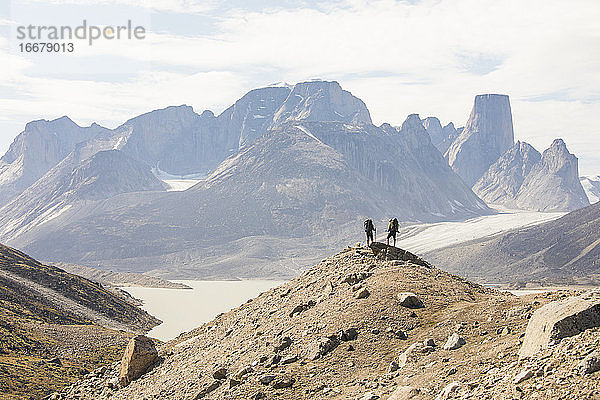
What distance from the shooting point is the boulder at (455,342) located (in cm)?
2059

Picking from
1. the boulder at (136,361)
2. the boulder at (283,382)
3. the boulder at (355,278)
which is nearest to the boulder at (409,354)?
the boulder at (283,382)

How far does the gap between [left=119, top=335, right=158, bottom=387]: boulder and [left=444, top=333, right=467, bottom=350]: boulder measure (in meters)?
16.1

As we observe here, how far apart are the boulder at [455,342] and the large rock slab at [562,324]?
9.89 feet

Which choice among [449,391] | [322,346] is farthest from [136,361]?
[449,391]

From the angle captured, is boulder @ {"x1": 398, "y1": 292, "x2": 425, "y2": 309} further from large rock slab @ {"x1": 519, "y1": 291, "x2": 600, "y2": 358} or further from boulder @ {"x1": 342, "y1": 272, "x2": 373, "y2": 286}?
large rock slab @ {"x1": 519, "y1": 291, "x2": 600, "y2": 358}

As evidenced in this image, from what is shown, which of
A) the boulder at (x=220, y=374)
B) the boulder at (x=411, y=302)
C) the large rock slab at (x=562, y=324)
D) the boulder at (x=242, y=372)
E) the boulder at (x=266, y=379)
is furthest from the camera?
the boulder at (x=411, y=302)

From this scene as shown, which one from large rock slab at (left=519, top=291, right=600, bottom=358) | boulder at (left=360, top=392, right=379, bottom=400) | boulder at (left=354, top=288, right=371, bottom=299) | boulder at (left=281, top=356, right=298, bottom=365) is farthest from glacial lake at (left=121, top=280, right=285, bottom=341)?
large rock slab at (left=519, top=291, right=600, bottom=358)

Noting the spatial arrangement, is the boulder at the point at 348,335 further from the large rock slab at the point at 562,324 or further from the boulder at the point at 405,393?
the large rock slab at the point at 562,324

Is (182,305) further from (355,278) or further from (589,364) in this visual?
(589,364)

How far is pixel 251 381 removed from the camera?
22.1m

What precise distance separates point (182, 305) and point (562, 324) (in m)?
145

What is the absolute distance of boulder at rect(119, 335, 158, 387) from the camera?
30594 mm

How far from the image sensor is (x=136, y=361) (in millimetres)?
30906

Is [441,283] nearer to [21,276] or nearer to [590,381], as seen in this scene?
[590,381]
